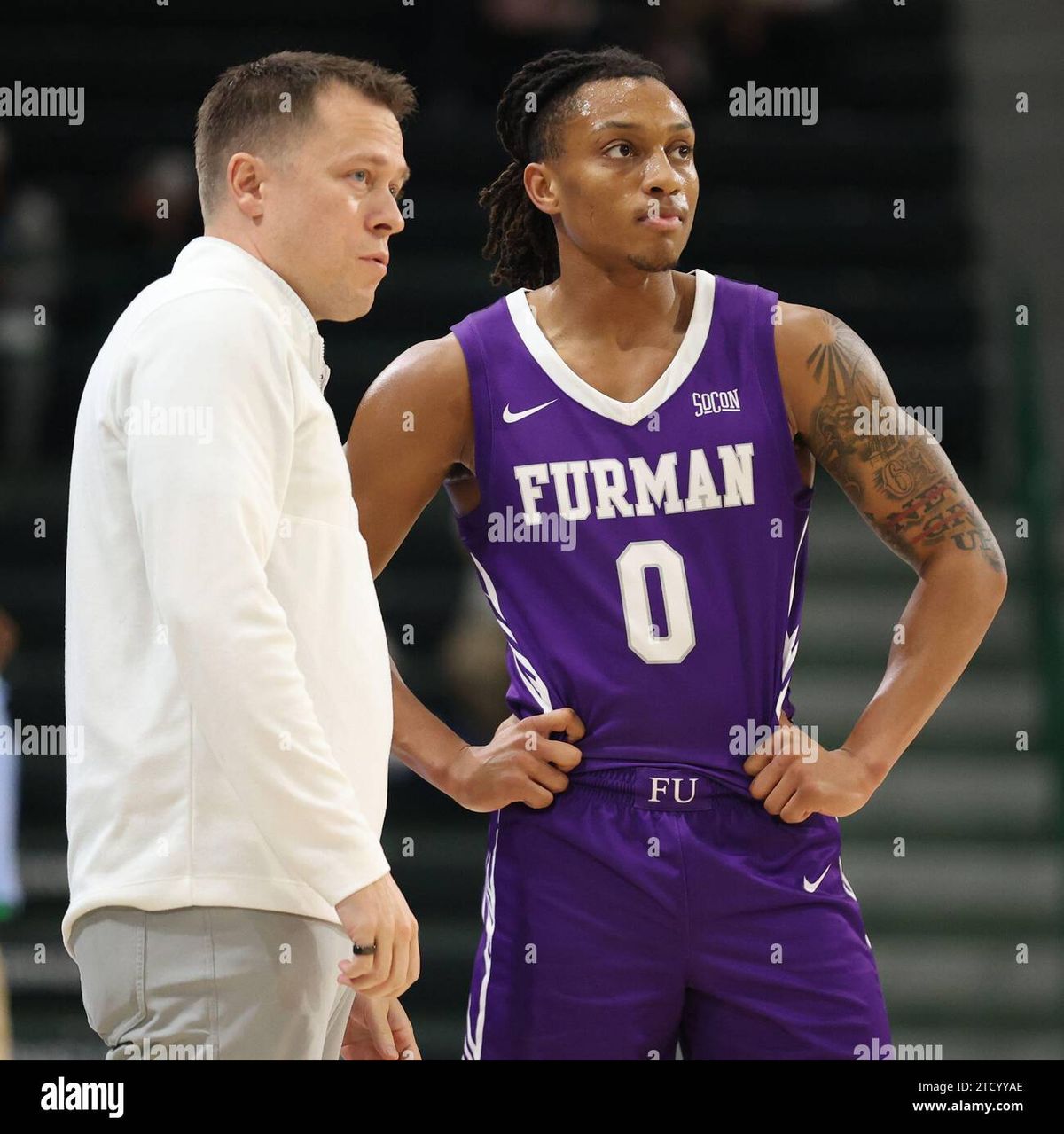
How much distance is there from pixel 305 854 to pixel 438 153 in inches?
233

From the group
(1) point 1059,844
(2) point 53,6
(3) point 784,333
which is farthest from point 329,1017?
(2) point 53,6

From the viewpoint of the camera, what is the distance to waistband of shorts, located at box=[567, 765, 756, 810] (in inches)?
110

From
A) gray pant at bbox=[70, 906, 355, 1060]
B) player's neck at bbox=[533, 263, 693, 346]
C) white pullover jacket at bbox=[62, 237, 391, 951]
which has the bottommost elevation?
gray pant at bbox=[70, 906, 355, 1060]

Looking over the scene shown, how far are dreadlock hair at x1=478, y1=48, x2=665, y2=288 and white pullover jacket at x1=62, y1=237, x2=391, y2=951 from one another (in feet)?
2.52

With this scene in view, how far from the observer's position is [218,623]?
87.1 inches

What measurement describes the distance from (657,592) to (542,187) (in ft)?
2.57

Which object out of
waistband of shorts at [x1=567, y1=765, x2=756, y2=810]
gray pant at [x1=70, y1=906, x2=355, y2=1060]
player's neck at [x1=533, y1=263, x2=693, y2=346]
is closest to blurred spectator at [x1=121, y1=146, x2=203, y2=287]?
player's neck at [x1=533, y1=263, x2=693, y2=346]

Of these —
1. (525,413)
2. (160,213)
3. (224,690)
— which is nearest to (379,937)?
(224,690)

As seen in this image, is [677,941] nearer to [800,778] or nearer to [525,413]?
[800,778]

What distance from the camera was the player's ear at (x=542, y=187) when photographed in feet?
10.00

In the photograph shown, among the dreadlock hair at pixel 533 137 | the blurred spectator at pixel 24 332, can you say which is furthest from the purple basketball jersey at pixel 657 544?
the blurred spectator at pixel 24 332

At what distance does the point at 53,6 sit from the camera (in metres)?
8.85

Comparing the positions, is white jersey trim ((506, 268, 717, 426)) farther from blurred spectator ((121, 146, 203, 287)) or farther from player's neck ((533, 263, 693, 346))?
blurred spectator ((121, 146, 203, 287))

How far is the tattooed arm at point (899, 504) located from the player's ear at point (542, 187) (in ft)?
1.54
